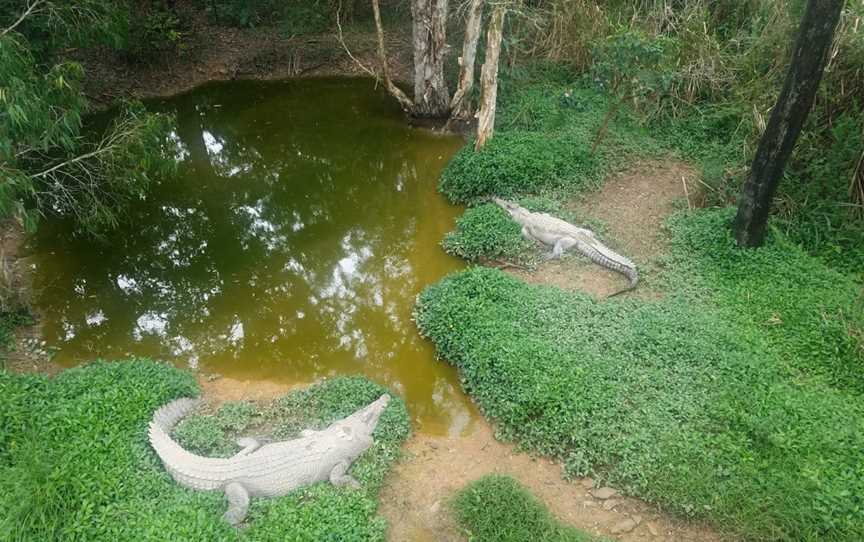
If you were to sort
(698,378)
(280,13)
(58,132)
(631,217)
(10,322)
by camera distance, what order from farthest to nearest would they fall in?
1. (280,13)
2. (631,217)
3. (10,322)
4. (58,132)
5. (698,378)

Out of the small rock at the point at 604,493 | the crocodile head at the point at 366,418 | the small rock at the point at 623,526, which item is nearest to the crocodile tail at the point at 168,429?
the crocodile head at the point at 366,418

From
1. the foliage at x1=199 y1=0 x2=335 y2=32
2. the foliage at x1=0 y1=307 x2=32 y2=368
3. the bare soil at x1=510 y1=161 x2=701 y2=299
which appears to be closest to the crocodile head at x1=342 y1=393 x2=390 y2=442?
the bare soil at x1=510 y1=161 x2=701 y2=299

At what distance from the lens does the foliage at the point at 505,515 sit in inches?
174

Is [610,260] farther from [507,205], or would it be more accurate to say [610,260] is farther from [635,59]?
[635,59]

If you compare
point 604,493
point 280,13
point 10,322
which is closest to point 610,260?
point 604,493

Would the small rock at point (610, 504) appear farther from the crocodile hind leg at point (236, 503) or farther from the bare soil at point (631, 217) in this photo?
the crocodile hind leg at point (236, 503)

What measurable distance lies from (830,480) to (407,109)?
8.51m

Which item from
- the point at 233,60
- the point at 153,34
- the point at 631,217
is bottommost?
the point at 631,217

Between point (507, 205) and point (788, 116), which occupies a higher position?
point (788, 116)

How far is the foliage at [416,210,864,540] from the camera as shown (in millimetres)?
4539

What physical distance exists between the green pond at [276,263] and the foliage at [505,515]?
0.90 metres

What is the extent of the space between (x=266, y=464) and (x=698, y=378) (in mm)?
3922

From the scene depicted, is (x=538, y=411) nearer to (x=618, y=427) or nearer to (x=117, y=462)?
(x=618, y=427)

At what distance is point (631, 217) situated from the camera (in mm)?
8023
